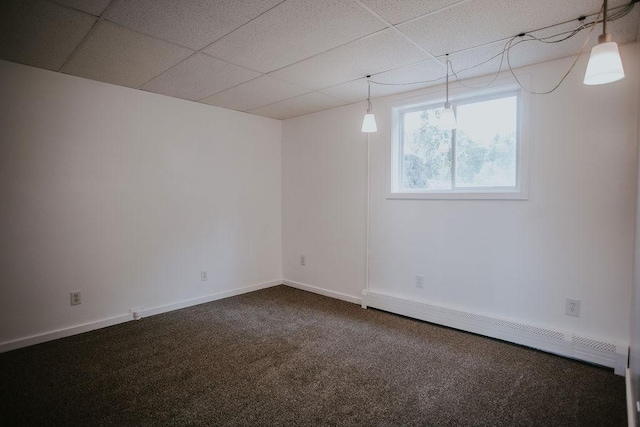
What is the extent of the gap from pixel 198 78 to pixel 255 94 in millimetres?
657

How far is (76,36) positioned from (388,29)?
2120 mm

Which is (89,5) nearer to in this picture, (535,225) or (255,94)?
(255,94)

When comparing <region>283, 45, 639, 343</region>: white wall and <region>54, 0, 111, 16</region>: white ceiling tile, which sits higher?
<region>54, 0, 111, 16</region>: white ceiling tile

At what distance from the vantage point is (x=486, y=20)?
204cm

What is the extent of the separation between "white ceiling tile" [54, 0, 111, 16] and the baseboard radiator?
11.0ft

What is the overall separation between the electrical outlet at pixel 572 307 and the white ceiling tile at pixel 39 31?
393 cm

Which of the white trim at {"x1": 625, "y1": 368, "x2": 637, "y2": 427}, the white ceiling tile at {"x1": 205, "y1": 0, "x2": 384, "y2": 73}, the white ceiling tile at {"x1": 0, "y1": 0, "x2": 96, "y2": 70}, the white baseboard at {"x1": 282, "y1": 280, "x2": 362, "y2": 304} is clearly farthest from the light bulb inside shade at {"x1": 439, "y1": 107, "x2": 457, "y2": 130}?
the white ceiling tile at {"x1": 0, "y1": 0, "x2": 96, "y2": 70}

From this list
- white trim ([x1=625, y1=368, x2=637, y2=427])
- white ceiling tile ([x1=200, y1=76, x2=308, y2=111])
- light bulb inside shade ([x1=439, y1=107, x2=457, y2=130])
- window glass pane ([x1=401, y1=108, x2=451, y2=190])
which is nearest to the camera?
white trim ([x1=625, y1=368, x2=637, y2=427])

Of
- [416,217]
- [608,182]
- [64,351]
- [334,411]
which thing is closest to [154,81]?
[64,351]

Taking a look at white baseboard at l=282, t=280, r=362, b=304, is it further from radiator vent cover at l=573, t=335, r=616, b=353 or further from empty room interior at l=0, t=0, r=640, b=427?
radiator vent cover at l=573, t=335, r=616, b=353

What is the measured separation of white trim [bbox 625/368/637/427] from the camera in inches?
65.2

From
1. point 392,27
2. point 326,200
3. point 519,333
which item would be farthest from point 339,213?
point 392,27

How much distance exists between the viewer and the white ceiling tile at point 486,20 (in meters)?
1.87

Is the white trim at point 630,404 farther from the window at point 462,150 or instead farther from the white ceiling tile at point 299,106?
the white ceiling tile at point 299,106
